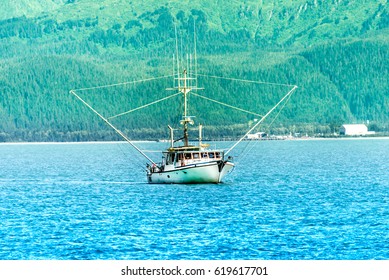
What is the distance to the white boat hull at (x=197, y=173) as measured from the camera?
128500 mm

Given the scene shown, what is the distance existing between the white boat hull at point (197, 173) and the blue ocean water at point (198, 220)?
4.41 ft

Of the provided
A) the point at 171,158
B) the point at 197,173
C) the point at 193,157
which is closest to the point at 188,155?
the point at 193,157

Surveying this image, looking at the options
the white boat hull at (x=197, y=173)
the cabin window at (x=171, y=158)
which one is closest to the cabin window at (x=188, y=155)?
the white boat hull at (x=197, y=173)

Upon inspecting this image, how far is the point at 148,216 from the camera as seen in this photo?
3984 inches

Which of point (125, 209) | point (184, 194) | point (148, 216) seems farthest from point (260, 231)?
point (184, 194)

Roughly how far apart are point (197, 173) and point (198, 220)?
1284 inches

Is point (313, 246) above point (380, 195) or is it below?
below

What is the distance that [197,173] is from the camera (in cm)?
12950

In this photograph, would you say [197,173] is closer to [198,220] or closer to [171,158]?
[171,158]

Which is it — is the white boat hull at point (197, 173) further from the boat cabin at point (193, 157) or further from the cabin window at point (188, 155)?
the cabin window at point (188, 155)

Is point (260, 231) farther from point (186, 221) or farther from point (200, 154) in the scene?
point (200, 154)

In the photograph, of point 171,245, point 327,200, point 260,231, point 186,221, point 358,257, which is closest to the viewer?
point 358,257

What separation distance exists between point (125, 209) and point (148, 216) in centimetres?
740

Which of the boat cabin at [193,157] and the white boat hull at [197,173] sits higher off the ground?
the boat cabin at [193,157]
